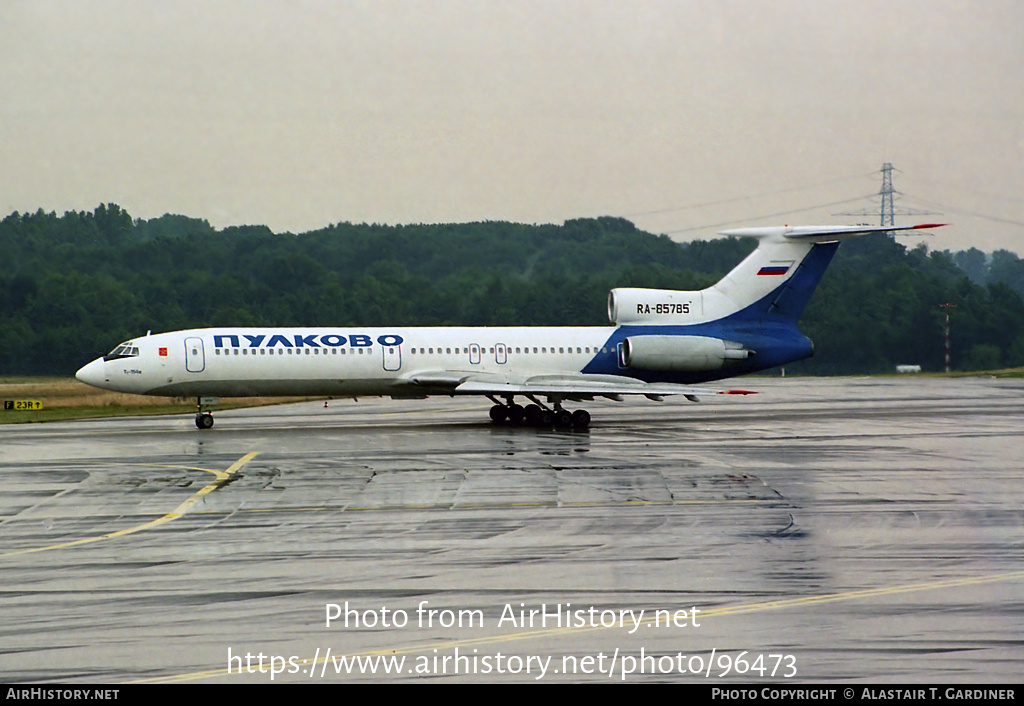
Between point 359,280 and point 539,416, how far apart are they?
22687 millimetres

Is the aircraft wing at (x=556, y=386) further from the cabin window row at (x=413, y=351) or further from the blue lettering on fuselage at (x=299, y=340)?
the blue lettering on fuselage at (x=299, y=340)

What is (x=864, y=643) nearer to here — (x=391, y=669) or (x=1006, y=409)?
(x=391, y=669)

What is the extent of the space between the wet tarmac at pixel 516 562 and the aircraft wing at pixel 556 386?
15.6 feet

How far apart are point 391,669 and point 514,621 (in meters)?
1.65

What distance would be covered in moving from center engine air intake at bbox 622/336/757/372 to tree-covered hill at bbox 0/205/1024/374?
18.4 m

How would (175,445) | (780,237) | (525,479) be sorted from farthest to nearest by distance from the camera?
1. (780,237)
2. (175,445)
3. (525,479)

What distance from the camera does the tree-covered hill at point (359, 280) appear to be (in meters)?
53.3

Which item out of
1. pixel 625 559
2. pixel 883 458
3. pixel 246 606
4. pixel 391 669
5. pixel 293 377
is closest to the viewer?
pixel 391 669

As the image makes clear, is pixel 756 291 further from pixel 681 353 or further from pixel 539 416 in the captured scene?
pixel 539 416

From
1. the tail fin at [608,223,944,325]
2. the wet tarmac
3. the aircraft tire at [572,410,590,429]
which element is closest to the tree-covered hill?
A: the tail fin at [608,223,944,325]

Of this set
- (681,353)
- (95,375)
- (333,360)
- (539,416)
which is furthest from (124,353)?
(681,353)

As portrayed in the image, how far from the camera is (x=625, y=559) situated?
12906 millimetres

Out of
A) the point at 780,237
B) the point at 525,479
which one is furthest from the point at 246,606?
the point at 780,237

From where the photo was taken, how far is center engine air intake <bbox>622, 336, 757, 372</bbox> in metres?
35.1
